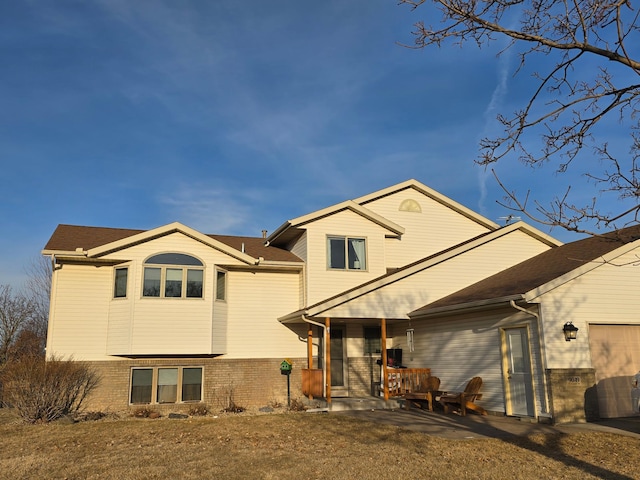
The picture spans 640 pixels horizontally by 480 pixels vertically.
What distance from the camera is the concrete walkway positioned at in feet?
34.3

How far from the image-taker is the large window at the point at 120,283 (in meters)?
15.6

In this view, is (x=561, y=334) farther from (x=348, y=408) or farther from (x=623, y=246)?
(x=348, y=408)

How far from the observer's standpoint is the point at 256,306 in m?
17.2

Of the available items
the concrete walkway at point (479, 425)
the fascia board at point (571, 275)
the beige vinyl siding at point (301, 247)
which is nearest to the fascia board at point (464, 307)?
the fascia board at point (571, 275)

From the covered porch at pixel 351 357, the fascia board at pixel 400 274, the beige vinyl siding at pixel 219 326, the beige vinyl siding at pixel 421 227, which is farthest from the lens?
the beige vinyl siding at pixel 421 227

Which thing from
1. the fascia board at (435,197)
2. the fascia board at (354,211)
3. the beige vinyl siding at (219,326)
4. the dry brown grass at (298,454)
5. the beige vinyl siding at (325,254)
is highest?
the fascia board at (435,197)

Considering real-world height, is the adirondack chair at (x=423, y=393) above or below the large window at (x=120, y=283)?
below

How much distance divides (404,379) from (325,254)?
456 centimetres

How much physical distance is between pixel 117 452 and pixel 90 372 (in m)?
6.83

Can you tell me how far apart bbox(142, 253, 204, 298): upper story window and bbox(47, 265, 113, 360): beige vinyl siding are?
3.93ft

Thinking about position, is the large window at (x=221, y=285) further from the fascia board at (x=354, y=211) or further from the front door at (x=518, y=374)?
the front door at (x=518, y=374)

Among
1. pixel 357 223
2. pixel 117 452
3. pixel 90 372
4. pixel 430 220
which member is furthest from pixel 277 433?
pixel 430 220

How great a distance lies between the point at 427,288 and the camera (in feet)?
54.3

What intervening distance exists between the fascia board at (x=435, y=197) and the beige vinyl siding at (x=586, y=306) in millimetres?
7672
